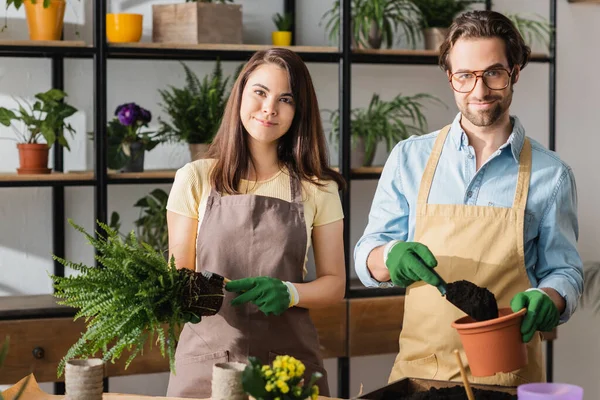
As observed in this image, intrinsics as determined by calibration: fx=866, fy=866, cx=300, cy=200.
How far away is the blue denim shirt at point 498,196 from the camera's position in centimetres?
194

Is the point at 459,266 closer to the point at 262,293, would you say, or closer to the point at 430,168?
the point at 430,168

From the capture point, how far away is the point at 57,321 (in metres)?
3.18

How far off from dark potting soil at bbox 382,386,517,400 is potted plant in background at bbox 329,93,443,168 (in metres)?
2.07

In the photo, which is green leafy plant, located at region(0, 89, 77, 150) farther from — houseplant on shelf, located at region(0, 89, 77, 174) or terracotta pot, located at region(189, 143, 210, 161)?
terracotta pot, located at region(189, 143, 210, 161)

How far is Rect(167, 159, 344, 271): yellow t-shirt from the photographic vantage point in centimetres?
216

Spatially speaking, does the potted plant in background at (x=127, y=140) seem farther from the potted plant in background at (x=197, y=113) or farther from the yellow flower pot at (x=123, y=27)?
the yellow flower pot at (x=123, y=27)

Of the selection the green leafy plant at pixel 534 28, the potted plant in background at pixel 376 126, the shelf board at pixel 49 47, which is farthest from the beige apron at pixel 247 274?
the green leafy plant at pixel 534 28

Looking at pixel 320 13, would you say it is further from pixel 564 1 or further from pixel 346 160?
pixel 564 1

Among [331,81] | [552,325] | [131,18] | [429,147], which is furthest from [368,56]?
[552,325]

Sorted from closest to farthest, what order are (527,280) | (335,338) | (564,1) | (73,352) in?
(73,352)
(527,280)
(335,338)
(564,1)

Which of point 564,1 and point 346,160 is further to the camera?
point 564,1

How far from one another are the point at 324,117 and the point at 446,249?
1.91m

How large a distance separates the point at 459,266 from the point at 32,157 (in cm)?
188

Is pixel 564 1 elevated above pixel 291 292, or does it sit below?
above
